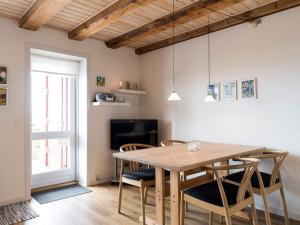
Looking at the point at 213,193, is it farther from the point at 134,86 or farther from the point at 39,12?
the point at 134,86

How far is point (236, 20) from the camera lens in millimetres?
3252

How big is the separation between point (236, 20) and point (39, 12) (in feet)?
8.36

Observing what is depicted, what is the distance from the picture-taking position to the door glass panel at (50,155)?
3903mm

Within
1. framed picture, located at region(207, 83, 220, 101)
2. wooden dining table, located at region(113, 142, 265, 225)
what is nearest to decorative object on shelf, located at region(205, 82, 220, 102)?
framed picture, located at region(207, 83, 220, 101)

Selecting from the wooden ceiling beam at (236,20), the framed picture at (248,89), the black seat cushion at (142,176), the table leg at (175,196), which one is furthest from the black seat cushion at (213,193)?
the wooden ceiling beam at (236,20)

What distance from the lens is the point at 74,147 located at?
4.27 m

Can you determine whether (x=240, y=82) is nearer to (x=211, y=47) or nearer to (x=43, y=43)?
(x=211, y=47)

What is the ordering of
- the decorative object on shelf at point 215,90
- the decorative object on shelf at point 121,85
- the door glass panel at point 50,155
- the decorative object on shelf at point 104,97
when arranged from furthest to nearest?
the decorative object on shelf at point 121,85 < the decorative object on shelf at point 104,97 < the door glass panel at point 50,155 < the decorative object on shelf at point 215,90

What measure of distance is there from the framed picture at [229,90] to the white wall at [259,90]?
0.07 metres

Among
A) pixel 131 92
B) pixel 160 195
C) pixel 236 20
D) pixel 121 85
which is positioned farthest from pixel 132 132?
pixel 236 20

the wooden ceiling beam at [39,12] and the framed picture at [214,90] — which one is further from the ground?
the wooden ceiling beam at [39,12]

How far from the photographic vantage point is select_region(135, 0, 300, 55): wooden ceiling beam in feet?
9.25

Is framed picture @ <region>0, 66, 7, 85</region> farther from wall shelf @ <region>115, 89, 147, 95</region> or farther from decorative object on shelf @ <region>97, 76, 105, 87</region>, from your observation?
wall shelf @ <region>115, 89, 147, 95</region>

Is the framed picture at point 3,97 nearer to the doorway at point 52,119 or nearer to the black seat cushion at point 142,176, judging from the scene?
the doorway at point 52,119
